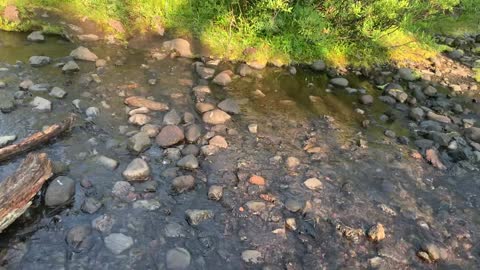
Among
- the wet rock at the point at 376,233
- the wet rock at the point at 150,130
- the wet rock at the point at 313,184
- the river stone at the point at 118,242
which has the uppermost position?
the wet rock at the point at 376,233

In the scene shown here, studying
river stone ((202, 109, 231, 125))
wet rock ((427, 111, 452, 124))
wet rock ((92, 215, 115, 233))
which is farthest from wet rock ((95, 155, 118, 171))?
wet rock ((427, 111, 452, 124))

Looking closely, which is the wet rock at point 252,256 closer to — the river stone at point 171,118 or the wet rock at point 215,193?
the wet rock at point 215,193

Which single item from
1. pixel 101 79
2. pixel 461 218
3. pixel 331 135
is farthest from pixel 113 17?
pixel 461 218

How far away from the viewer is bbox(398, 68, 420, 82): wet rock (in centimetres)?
1002

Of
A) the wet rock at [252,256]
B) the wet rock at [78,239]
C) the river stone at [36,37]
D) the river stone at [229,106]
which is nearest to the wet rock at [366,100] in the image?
the river stone at [229,106]

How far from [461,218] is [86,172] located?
485 cm

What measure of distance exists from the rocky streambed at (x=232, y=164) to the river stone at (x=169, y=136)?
0.02 meters

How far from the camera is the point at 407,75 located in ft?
33.0

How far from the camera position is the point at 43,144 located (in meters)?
6.14

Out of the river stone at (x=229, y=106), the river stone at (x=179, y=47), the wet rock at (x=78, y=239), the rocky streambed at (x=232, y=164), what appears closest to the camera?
the wet rock at (x=78, y=239)

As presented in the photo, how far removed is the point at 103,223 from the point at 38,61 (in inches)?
179

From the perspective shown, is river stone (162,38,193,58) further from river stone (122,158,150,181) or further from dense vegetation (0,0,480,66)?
river stone (122,158,150,181)

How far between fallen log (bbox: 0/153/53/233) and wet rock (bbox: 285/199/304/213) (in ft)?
9.32

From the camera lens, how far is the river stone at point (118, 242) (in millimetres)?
4720
